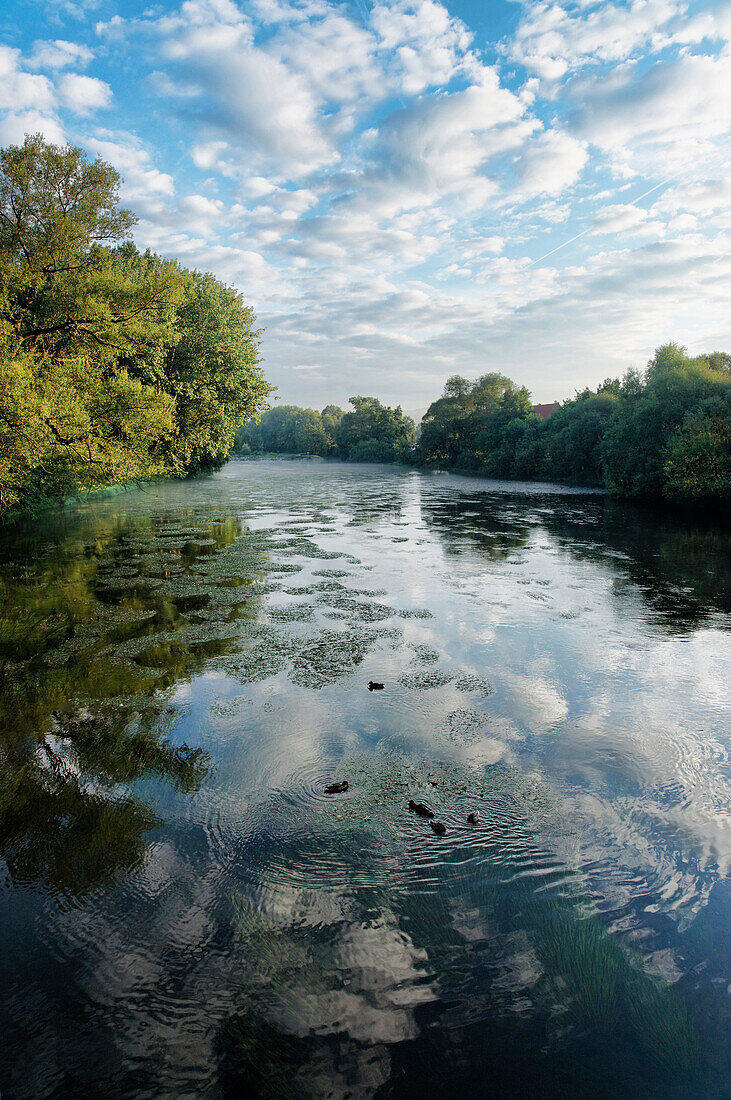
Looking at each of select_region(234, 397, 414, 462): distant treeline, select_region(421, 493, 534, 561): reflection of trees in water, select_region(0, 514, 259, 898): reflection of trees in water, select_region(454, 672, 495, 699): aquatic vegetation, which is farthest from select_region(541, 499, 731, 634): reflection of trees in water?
select_region(234, 397, 414, 462): distant treeline

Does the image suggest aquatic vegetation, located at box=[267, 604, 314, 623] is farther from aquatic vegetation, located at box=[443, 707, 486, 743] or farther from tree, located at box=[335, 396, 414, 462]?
tree, located at box=[335, 396, 414, 462]

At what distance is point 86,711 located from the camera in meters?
7.25

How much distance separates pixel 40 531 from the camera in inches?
903

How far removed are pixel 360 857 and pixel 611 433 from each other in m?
47.4

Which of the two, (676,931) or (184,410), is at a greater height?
(184,410)

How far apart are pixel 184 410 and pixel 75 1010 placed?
97.2ft

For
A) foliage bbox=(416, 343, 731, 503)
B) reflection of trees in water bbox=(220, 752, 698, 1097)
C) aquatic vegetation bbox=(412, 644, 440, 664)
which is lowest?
reflection of trees in water bbox=(220, 752, 698, 1097)

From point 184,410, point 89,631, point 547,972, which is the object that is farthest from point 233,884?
point 184,410

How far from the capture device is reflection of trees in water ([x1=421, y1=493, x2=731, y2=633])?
14537 millimetres

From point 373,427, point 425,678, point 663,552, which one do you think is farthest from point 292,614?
point 373,427

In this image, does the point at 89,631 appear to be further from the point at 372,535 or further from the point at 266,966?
the point at 372,535

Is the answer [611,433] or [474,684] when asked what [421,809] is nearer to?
[474,684]

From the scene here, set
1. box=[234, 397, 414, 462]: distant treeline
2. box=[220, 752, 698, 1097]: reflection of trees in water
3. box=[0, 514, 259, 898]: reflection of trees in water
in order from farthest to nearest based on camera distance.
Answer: box=[234, 397, 414, 462]: distant treeline → box=[0, 514, 259, 898]: reflection of trees in water → box=[220, 752, 698, 1097]: reflection of trees in water

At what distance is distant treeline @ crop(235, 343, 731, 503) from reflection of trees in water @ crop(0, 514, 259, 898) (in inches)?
1193
